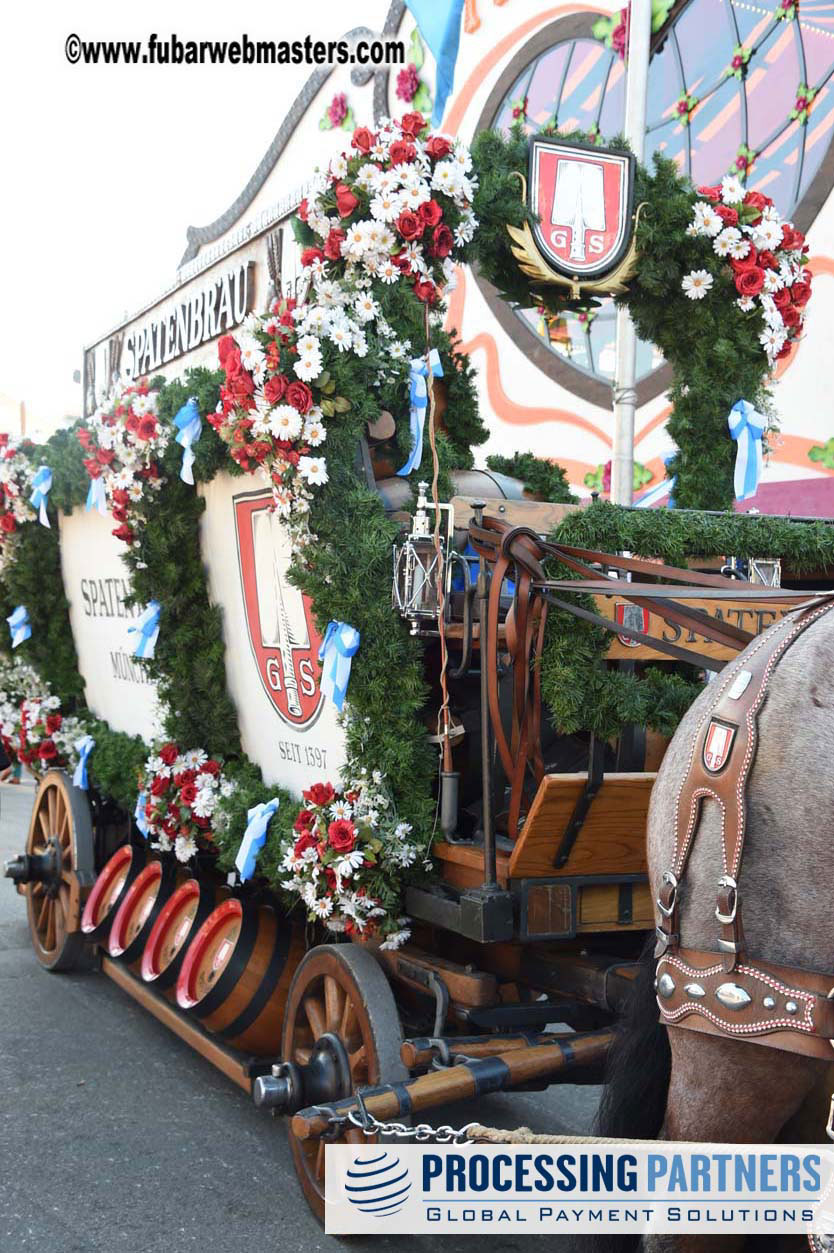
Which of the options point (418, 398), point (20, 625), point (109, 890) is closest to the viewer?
point (418, 398)

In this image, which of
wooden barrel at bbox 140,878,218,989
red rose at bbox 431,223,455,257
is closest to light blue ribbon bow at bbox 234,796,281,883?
wooden barrel at bbox 140,878,218,989

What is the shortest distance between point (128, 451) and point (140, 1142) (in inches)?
91.2

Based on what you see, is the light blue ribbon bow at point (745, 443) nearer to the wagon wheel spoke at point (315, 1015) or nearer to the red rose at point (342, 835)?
the red rose at point (342, 835)

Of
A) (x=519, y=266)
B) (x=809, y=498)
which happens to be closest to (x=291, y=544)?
(x=519, y=266)

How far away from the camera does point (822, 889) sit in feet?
5.93

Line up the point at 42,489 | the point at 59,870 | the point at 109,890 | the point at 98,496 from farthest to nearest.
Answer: the point at 59,870 → the point at 42,489 → the point at 109,890 → the point at 98,496

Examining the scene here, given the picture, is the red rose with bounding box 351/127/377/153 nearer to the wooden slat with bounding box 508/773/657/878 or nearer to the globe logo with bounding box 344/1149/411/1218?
the wooden slat with bounding box 508/773/657/878

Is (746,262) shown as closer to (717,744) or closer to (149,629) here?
(149,629)

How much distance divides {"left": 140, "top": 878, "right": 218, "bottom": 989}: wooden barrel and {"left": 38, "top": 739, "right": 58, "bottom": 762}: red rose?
1.35 meters

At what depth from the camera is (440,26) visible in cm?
992

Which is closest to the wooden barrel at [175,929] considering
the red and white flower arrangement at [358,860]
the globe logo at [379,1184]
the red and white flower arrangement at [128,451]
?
the red and white flower arrangement at [358,860]

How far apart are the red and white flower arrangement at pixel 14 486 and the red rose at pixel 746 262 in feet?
10.5

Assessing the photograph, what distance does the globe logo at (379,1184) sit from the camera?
280 centimetres

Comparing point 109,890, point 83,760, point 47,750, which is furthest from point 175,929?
point 47,750
